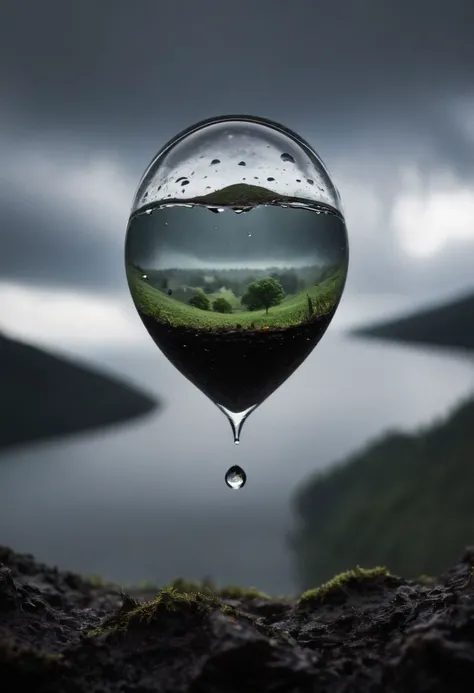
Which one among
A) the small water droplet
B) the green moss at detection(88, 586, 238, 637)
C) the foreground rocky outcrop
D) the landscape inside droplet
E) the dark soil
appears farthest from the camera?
the small water droplet

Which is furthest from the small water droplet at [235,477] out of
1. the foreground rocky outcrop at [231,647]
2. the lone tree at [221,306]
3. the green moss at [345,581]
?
the lone tree at [221,306]

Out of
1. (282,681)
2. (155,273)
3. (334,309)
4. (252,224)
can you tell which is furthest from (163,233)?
(282,681)

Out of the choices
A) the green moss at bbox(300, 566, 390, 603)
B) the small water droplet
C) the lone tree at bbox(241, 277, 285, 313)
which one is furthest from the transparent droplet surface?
the green moss at bbox(300, 566, 390, 603)

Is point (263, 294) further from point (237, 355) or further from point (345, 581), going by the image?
point (345, 581)

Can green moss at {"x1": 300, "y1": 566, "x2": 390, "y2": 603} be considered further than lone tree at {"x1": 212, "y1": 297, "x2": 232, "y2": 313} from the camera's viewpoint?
Yes

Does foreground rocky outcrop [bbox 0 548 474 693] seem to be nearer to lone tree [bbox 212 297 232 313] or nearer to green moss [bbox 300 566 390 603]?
green moss [bbox 300 566 390 603]

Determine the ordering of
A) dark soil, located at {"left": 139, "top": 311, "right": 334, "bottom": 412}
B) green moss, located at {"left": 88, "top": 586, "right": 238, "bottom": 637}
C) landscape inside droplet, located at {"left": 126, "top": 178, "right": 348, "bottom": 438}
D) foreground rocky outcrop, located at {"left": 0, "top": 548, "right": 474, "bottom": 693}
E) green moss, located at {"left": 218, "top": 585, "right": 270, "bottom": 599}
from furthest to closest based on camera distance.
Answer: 1. green moss, located at {"left": 218, "top": 585, "right": 270, "bottom": 599}
2. dark soil, located at {"left": 139, "top": 311, "right": 334, "bottom": 412}
3. landscape inside droplet, located at {"left": 126, "top": 178, "right": 348, "bottom": 438}
4. green moss, located at {"left": 88, "top": 586, "right": 238, "bottom": 637}
5. foreground rocky outcrop, located at {"left": 0, "top": 548, "right": 474, "bottom": 693}

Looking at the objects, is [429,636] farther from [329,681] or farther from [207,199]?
[207,199]
